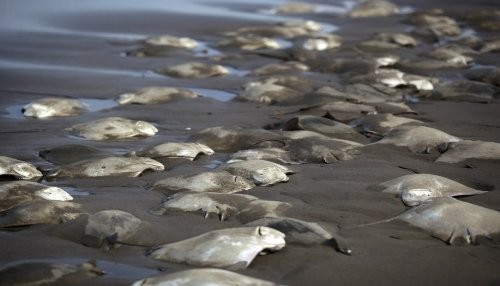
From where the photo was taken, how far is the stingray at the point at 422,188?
423cm

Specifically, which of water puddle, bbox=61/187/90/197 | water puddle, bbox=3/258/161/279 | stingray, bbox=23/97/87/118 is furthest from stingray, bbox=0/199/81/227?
stingray, bbox=23/97/87/118

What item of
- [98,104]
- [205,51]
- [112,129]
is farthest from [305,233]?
[205,51]

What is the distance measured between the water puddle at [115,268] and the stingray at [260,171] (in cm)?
133

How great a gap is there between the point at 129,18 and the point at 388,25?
4.25 m

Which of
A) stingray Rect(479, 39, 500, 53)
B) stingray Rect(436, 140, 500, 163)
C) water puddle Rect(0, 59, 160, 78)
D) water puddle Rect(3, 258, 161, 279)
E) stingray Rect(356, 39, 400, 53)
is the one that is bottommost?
water puddle Rect(0, 59, 160, 78)

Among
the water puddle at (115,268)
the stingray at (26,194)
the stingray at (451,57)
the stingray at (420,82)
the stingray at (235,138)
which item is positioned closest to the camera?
the water puddle at (115,268)

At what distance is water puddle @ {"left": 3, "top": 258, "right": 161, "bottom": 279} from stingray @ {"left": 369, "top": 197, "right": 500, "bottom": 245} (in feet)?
4.41

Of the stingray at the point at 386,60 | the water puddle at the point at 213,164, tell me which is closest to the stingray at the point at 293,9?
the stingray at the point at 386,60

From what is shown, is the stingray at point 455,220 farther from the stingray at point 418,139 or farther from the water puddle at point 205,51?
the water puddle at point 205,51

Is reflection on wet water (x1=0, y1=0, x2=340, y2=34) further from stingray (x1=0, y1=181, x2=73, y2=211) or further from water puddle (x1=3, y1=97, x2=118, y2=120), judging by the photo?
stingray (x1=0, y1=181, x2=73, y2=211)

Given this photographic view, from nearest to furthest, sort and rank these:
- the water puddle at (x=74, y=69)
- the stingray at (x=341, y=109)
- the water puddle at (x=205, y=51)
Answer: the stingray at (x=341, y=109)
the water puddle at (x=74, y=69)
the water puddle at (x=205, y=51)

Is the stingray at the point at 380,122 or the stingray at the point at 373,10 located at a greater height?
the stingray at the point at 380,122

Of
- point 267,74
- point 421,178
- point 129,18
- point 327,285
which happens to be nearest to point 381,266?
point 327,285

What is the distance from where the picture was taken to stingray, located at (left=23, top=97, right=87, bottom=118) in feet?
21.2
